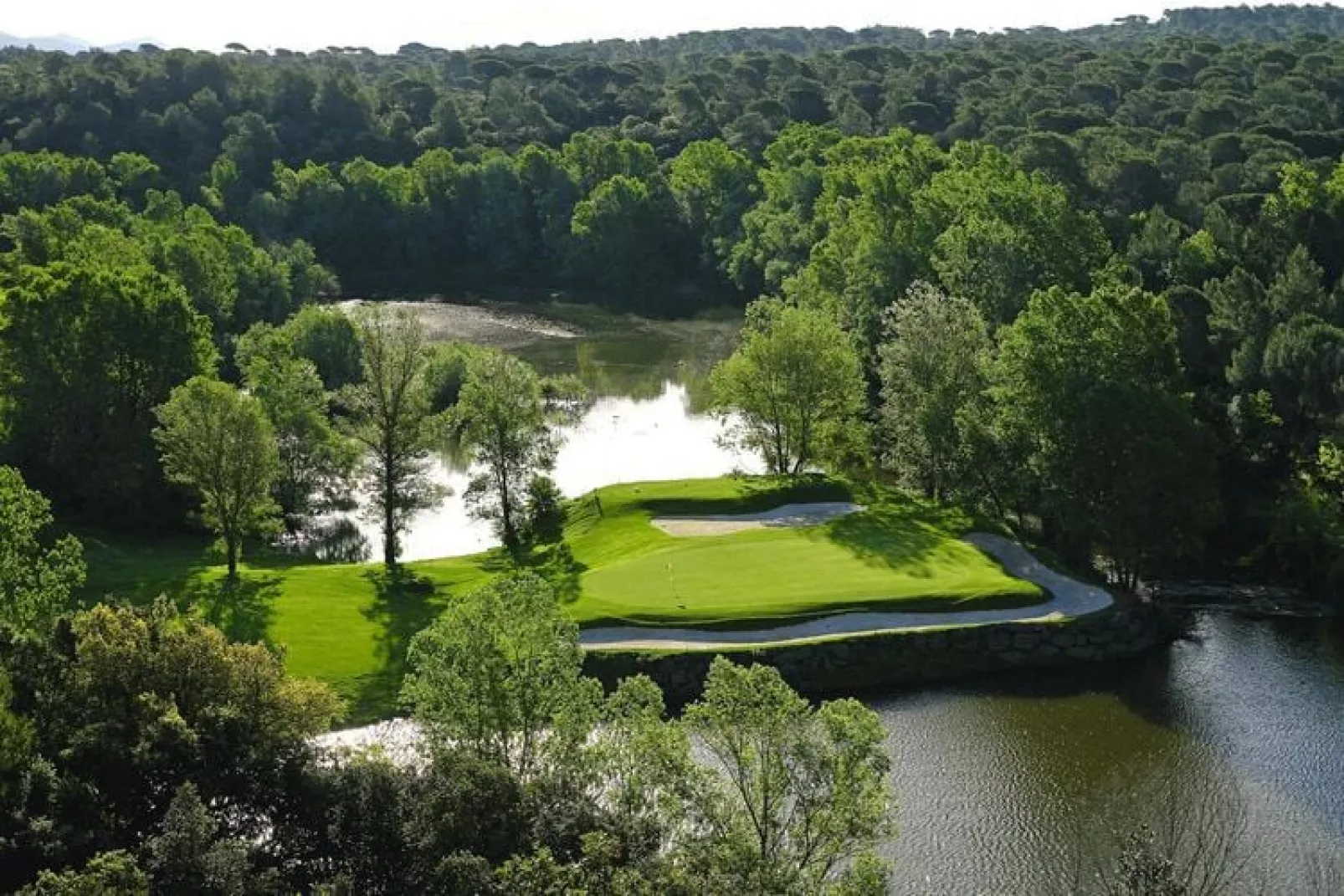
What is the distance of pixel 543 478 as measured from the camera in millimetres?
55812

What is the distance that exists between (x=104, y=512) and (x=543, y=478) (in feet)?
62.5

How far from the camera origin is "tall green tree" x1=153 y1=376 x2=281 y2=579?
48312mm

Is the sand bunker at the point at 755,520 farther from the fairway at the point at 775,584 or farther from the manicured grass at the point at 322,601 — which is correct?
the manicured grass at the point at 322,601

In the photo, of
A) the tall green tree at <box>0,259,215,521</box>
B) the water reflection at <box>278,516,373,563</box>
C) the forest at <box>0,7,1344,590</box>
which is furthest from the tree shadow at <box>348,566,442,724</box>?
the forest at <box>0,7,1344,590</box>

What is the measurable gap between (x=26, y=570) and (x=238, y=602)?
10.1m

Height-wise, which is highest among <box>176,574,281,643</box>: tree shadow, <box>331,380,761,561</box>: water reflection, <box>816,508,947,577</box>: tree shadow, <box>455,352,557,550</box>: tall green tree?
<box>455,352,557,550</box>: tall green tree

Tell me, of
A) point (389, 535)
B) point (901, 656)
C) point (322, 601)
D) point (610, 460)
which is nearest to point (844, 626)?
point (901, 656)

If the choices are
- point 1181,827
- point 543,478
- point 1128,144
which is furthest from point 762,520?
point 1128,144

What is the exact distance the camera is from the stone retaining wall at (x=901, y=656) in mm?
42312

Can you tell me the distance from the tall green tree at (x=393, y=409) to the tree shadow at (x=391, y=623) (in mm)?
2668

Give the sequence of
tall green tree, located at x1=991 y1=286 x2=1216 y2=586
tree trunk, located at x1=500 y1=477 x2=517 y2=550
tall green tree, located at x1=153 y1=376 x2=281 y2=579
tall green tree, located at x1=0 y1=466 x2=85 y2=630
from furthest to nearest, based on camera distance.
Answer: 1. tree trunk, located at x1=500 y1=477 x2=517 y2=550
2. tall green tree, located at x1=153 y1=376 x2=281 y2=579
3. tall green tree, located at x1=991 y1=286 x2=1216 y2=586
4. tall green tree, located at x1=0 y1=466 x2=85 y2=630

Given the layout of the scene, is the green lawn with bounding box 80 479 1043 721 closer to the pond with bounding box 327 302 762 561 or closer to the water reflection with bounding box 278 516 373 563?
the water reflection with bounding box 278 516 373 563

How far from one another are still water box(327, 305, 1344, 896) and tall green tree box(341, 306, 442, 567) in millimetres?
21623

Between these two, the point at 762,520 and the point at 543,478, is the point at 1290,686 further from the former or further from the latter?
the point at 543,478
